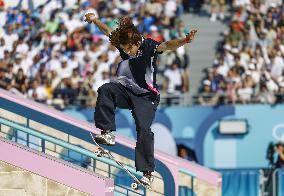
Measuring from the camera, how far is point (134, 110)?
10586 millimetres

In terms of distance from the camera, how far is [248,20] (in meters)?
25.3

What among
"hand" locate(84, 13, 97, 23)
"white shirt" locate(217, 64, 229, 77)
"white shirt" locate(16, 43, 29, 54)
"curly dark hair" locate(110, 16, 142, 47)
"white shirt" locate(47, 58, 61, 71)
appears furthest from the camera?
"white shirt" locate(16, 43, 29, 54)

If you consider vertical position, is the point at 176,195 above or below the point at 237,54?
below

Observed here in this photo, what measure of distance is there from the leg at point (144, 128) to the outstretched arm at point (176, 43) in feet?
2.48

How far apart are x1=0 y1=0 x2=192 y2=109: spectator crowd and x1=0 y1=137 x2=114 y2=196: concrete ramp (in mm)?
11283

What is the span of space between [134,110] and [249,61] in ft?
45.1

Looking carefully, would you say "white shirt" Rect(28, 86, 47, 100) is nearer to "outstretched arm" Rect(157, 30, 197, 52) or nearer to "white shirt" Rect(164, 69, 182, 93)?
"white shirt" Rect(164, 69, 182, 93)

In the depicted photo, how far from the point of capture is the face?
33.6 ft

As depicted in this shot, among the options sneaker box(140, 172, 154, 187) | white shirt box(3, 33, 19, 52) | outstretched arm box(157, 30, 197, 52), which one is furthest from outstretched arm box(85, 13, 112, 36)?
white shirt box(3, 33, 19, 52)

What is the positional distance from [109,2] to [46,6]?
1650 mm

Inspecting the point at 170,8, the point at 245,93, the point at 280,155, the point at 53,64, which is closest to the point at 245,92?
the point at 245,93

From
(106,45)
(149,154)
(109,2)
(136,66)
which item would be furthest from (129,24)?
(109,2)

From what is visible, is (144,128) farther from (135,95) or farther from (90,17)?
(90,17)

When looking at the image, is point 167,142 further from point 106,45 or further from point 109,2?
point 109,2
